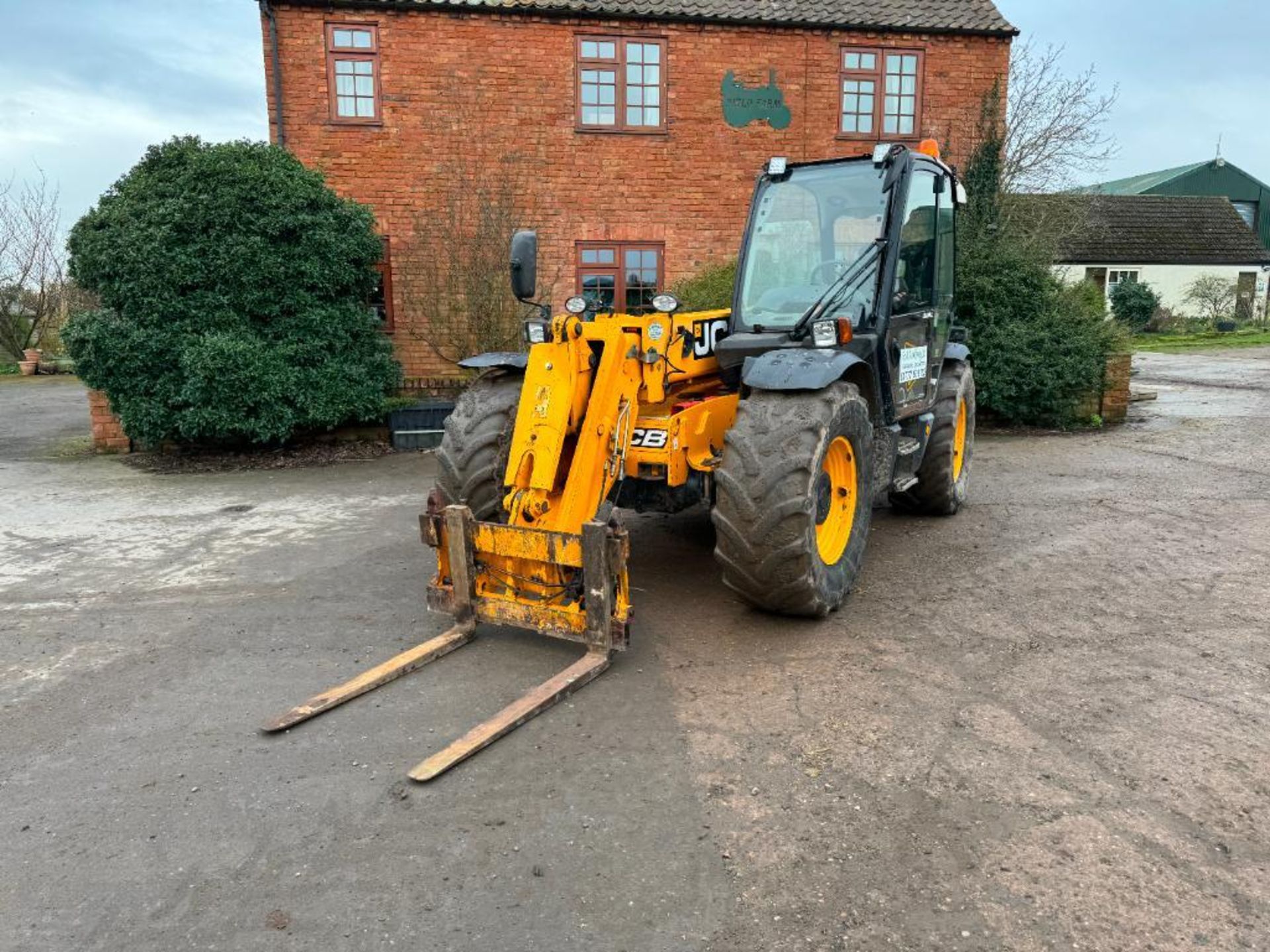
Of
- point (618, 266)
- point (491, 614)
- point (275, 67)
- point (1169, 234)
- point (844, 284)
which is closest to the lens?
point (491, 614)

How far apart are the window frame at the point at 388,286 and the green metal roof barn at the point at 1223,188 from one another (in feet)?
116

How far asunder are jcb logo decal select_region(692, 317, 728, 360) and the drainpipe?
9117 millimetres

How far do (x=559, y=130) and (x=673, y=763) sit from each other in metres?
11.5

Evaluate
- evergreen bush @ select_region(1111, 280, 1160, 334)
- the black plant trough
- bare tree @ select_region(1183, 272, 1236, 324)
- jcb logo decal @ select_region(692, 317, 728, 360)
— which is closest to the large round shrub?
the black plant trough

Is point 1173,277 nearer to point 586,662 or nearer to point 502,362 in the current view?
point 502,362

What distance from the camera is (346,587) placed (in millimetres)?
5945

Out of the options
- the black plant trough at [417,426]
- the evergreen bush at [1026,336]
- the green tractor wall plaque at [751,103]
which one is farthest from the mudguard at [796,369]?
the green tractor wall plaque at [751,103]

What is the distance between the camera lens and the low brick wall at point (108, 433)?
1134 cm

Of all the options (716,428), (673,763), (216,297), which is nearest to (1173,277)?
(216,297)

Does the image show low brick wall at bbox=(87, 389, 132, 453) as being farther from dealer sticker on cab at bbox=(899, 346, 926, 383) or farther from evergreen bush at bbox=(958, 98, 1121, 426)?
evergreen bush at bbox=(958, 98, 1121, 426)

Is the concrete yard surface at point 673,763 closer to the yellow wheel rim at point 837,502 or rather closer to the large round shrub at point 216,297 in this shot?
the yellow wheel rim at point 837,502

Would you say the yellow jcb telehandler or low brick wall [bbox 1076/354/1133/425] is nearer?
the yellow jcb telehandler

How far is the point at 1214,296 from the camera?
3097cm

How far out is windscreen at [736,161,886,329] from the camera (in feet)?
18.7
